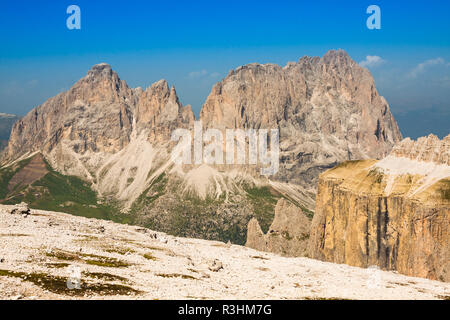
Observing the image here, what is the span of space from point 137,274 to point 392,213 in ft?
319

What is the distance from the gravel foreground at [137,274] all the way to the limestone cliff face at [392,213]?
64.6 feet

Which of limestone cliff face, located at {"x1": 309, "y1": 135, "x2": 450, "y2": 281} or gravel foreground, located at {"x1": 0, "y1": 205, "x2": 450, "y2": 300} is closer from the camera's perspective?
gravel foreground, located at {"x1": 0, "y1": 205, "x2": 450, "y2": 300}

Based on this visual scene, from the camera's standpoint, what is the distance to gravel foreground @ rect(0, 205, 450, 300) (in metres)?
58.5

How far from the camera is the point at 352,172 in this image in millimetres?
171625

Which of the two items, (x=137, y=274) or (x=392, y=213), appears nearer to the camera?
(x=137, y=274)

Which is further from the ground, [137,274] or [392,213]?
[392,213]

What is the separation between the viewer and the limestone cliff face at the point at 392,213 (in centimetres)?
12594

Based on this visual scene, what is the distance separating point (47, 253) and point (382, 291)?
62123mm

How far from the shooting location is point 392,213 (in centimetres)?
14362

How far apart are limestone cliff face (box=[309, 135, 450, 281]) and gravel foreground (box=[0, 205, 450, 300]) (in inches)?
775

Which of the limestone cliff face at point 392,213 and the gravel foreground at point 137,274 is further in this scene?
the limestone cliff face at point 392,213

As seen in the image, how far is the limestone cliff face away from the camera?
12594 cm

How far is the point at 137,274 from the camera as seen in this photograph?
239ft
